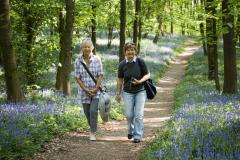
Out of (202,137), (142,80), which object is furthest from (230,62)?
(202,137)

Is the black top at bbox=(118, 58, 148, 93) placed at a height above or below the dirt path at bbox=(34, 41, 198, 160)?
above

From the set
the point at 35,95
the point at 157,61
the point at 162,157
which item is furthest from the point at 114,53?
the point at 162,157

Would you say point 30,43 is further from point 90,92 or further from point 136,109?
point 136,109

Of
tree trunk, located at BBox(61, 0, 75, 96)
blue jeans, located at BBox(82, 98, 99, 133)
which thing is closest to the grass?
blue jeans, located at BBox(82, 98, 99, 133)

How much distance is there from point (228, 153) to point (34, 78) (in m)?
12.4

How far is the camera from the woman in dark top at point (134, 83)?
937 centimetres

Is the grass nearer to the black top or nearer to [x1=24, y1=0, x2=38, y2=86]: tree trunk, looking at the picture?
the black top

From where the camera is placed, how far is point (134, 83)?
9.30 m

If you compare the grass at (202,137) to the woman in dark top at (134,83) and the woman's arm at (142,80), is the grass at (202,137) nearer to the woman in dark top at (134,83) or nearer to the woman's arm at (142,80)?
the woman in dark top at (134,83)

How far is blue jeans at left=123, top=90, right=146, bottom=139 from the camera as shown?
31.0 feet

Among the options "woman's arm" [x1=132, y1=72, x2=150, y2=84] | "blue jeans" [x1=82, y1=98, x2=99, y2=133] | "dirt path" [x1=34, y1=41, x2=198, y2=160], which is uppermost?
"woman's arm" [x1=132, y1=72, x2=150, y2=84]

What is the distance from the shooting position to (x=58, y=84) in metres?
17.2

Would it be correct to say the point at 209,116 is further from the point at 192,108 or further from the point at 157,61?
the point at 157,61

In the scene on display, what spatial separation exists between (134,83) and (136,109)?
0.66 metres
